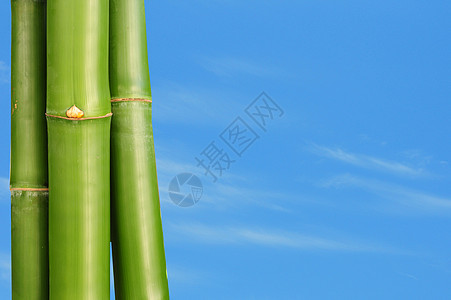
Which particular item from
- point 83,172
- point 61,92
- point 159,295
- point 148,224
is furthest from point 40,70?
point 159,295

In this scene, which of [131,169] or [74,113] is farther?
[131,169]

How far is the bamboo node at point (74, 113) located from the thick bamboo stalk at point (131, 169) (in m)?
0.13

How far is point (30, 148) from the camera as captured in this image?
3.77 feet

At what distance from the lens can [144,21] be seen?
1204 mm

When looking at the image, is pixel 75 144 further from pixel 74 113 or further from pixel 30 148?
pixel 30 148

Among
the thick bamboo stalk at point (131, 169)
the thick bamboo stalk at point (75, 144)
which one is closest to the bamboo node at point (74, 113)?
the thick bamboo stalk at point (75, 144)

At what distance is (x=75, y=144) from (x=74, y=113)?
0.06 meters

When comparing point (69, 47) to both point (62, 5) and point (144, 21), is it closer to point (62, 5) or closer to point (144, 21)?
point (62, 5)

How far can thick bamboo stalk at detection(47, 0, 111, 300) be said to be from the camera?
1.04 m

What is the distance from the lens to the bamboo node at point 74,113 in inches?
40.7

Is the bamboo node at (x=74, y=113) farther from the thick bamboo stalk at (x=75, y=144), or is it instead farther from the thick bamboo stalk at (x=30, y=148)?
the thick bamboo stalk at (x=30, y=148)

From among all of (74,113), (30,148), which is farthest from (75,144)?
(30,148)

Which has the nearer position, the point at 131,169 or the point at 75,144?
the point at 75,144

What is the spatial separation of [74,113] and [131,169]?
181 millimetres
